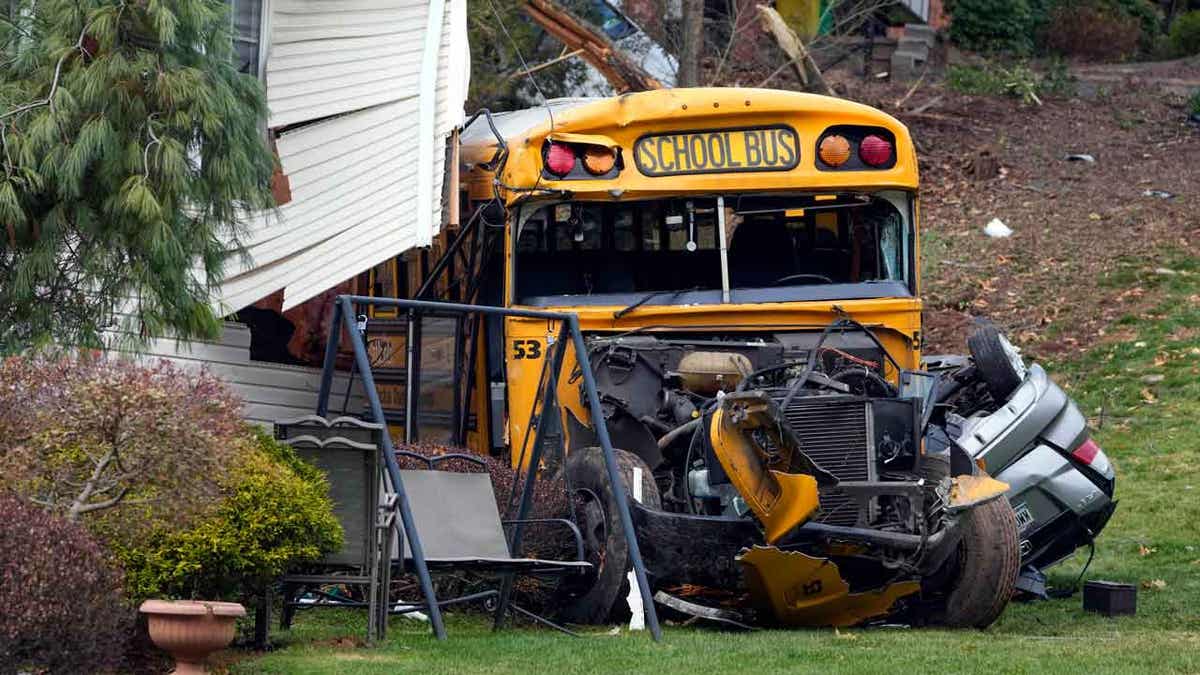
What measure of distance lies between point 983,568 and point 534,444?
2479 mm

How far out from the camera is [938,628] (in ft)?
33.7

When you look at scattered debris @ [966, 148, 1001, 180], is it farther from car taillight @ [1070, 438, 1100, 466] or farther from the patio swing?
the patio swing

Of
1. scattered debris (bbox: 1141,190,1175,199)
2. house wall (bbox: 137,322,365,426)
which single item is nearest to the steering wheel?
house wall (bbox: 137,322,365,426)

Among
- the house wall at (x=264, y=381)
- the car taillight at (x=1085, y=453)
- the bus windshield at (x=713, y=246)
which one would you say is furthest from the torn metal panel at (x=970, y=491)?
the house wall at (x=264, y=381)

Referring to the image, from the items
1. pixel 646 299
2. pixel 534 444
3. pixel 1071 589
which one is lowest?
pixel 1071 589

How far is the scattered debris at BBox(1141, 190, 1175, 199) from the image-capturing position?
2433 cm

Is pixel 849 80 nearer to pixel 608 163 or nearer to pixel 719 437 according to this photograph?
pixel 608 163

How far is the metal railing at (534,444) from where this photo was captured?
885cm

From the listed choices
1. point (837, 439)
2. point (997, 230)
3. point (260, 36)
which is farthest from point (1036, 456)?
point (997, 230)

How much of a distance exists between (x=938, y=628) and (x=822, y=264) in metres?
2.88

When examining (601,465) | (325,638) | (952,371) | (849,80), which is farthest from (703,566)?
(849,80)

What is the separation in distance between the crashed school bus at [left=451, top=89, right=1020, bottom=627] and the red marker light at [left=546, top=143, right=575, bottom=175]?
1 cm

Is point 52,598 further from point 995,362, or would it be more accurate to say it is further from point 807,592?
point 995,362

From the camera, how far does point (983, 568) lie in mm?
10117
